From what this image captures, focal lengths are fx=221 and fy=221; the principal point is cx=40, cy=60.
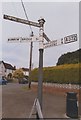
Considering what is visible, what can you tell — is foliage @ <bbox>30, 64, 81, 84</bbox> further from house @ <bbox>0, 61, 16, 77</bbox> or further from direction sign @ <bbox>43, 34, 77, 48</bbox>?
house @ <bbox>0, 61, 16, 77</bbox>

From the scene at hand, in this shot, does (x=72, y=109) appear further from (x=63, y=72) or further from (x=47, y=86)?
(x=47, y=86)

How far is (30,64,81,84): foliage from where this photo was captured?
1592cm

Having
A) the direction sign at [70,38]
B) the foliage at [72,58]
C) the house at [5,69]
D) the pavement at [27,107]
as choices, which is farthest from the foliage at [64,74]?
the house at [5,69]

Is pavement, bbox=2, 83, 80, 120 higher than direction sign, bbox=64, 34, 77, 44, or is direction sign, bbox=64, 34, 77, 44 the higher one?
direction sign, bbox=64, 34, 77, 44

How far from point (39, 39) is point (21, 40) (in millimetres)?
576

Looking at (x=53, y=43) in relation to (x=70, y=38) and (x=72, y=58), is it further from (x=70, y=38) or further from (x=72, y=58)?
(x=72, y=58)

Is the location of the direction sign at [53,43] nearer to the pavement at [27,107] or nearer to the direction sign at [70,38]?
the direction sign at [70,38]

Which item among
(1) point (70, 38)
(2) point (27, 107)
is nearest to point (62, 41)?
(1) point (70, 38)

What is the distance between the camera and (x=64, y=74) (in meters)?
18.0

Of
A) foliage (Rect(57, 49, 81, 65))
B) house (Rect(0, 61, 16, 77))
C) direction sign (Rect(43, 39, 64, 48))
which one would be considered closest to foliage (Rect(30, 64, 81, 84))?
foliage (Rect(57, 49, 81, 65))

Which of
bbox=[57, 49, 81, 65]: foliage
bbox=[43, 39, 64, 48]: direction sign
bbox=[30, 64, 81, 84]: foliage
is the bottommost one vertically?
bbox=[30, 64, 81, 84]: foliage

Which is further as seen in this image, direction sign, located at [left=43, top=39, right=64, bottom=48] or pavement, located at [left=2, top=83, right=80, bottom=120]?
pavement, located at [left=2, top=83, right=80, bottom=120]

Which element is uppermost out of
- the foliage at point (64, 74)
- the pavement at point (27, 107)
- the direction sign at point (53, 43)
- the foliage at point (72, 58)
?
the foliage at point (72, 58)

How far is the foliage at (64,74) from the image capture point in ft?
52.2
